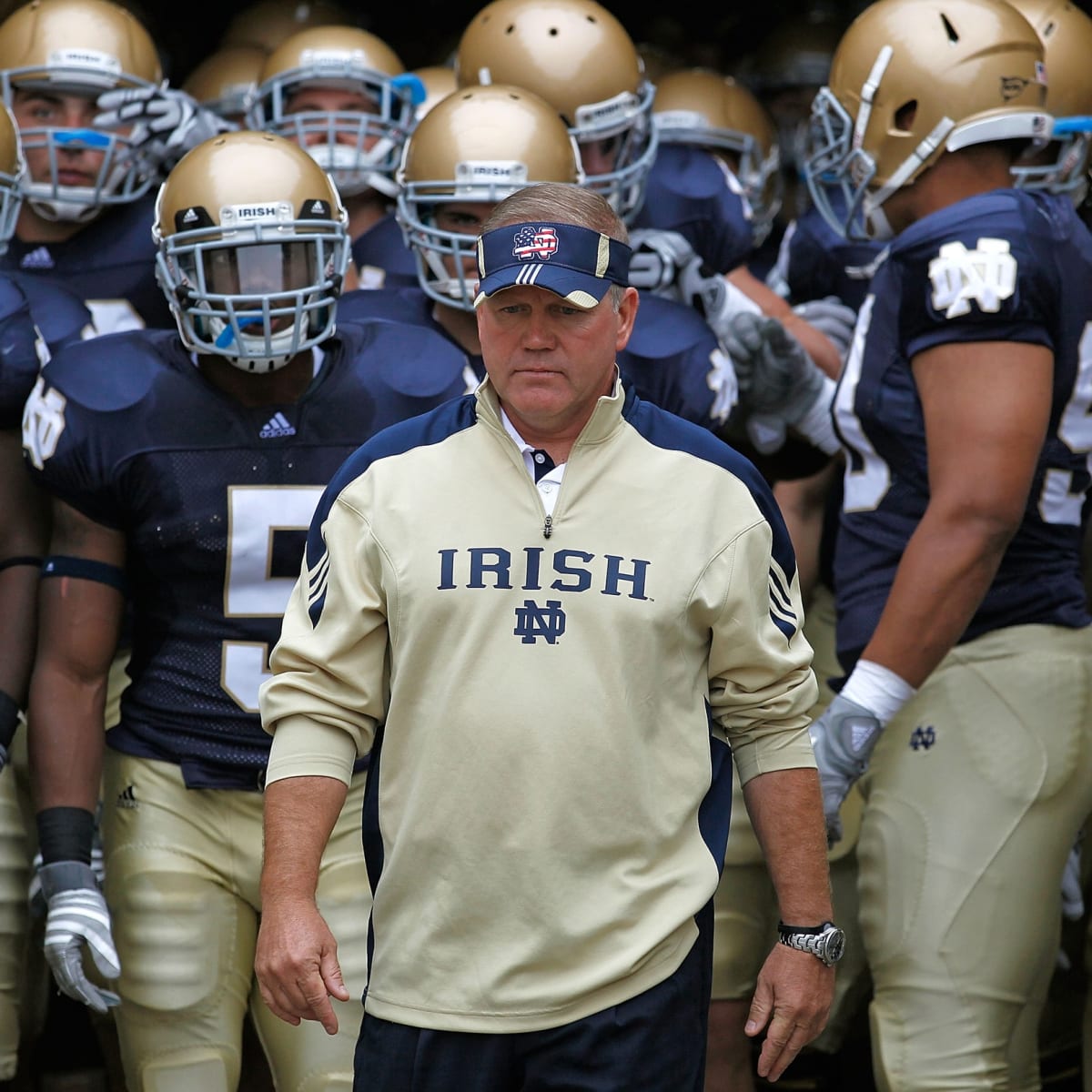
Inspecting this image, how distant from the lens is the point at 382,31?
20.7ft

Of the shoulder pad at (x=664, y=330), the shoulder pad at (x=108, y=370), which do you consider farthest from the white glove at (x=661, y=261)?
the shoulder pad at (x=108, y=370)

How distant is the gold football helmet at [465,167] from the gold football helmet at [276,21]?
5.82ft

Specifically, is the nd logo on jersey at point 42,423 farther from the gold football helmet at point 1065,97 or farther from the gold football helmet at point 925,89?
the gold football helmet at point 1065,97

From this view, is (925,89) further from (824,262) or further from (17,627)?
(17,627)

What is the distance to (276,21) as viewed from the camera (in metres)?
5.28

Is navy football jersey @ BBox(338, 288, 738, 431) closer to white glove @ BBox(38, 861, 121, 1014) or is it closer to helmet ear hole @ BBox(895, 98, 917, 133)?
helmet ear hole @ BBox(895, 98, 917, 133)

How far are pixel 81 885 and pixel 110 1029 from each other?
77 cm

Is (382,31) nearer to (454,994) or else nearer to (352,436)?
(352,436)

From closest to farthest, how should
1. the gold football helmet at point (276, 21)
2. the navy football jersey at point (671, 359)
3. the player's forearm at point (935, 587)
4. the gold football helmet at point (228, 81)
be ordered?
the player's forearm at point (935, 587)
the navy football jersey at point (671, 359)
the gold football helmet at point (228, 81)
the gold football helmet at point (276, 21)

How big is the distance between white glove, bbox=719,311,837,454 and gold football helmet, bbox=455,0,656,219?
46 centimetres

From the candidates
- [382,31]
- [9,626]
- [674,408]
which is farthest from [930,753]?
[382,31]

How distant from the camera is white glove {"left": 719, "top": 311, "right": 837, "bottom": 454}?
3.75 metres

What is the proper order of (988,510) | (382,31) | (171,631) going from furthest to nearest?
(382,31) < (171,631) < (988,510)

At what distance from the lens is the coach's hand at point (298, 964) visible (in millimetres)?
2096
